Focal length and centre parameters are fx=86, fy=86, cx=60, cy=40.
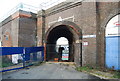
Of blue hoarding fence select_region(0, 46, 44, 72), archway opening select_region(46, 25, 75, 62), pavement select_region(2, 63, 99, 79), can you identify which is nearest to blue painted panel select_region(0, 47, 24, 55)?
blue hoarding fence select_region(0, 46, 44, 72)

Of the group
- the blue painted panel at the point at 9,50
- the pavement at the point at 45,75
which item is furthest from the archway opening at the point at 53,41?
the pavement at the point at 45,75

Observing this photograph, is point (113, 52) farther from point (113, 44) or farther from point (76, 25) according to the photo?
point (76, 25)

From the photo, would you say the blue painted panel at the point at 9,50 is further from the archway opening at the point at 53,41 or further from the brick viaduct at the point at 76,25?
the archway opening at the point at 53,41

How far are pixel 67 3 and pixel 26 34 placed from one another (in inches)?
259

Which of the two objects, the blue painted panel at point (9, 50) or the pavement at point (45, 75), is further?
the blue painted panel at point (9, 50)

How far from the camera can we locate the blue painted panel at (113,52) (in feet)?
20.4

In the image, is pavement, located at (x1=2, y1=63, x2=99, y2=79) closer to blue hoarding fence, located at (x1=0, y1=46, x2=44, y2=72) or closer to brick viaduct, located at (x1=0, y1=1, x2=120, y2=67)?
blue hoarding fence, located at (x1=0, y1=46, x2=44, y2=72)

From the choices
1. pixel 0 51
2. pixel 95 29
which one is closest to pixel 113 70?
pixel 95 29

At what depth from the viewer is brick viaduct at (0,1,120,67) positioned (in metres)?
6.90

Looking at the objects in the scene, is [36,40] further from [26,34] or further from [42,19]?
[42,19]

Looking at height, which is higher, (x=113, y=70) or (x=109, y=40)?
(x=109, y=40)

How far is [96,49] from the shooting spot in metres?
6.86

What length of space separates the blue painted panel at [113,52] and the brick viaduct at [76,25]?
1.15 ft

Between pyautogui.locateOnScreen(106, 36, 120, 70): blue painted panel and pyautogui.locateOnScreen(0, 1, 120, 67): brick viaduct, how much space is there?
13.7 inches
